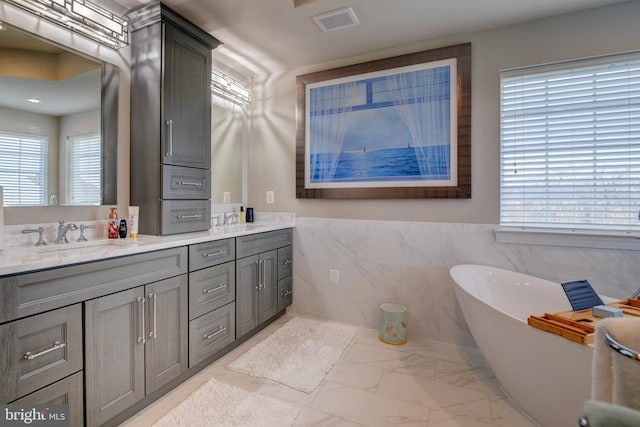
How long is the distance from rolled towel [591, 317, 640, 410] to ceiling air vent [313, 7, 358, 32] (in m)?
2.22

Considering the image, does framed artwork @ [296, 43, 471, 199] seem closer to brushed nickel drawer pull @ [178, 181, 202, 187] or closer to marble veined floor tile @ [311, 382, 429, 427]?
brushed nickel drawer pull @ [178, 181, 202, 187]

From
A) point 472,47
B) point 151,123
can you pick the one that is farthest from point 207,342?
point 472,47

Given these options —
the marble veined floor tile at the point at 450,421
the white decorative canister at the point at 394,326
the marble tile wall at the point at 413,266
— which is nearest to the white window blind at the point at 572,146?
the marble tile wall at the point at 413,266

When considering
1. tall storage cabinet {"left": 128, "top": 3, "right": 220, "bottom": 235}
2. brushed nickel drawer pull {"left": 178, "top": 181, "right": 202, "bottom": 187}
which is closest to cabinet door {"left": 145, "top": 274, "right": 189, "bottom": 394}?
tall storage cabinet {"left": 128, "top": 3, "right": 220, "bottom": 235}

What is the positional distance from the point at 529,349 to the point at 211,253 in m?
1.89

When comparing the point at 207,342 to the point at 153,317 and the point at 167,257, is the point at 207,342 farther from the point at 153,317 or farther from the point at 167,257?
the point at 167,257

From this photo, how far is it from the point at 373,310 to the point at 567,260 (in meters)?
1.51

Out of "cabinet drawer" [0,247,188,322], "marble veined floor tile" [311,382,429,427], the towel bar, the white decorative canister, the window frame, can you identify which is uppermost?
the window frame

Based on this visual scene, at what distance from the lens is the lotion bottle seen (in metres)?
1.91

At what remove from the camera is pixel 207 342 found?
201 centimetres

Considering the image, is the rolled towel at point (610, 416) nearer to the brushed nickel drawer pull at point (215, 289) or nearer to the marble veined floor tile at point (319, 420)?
the marble veined floor tile at point (319, 420)

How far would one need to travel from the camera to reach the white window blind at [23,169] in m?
1.52

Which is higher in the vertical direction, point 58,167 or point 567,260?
point 58,167

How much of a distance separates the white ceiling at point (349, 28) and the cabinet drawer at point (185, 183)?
109 centimetres
